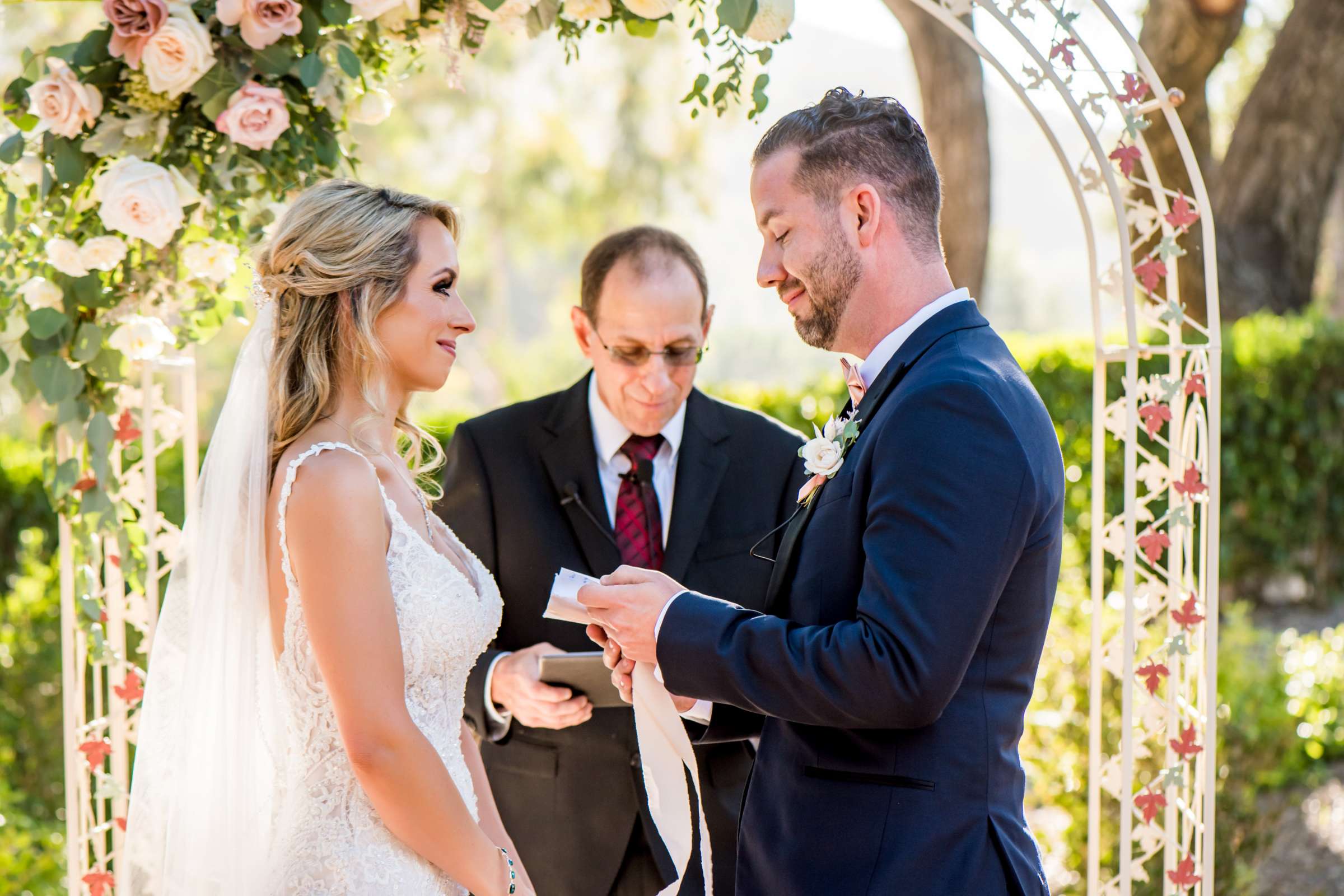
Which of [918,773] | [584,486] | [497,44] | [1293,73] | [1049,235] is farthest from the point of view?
[1049,235]

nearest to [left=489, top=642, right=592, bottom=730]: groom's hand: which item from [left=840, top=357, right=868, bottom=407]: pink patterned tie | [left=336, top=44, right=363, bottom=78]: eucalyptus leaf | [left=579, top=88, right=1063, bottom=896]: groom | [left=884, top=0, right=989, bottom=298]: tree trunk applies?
[left=579, top=88, right=1063, bottom=896]: groom

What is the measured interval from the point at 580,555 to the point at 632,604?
120 cm

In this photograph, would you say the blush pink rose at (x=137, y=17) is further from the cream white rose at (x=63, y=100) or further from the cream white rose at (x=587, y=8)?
the cream white rose at (x=587, y=8)

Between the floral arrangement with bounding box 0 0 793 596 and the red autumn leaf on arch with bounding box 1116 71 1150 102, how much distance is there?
3.08 feet

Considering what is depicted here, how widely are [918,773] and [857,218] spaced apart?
3.16ft

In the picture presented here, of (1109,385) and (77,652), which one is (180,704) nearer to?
(77,652)

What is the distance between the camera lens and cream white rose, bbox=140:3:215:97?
2.95 metres

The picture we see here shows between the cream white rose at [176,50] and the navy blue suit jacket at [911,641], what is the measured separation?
1.90 meters

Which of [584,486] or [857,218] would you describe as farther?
[584,486]

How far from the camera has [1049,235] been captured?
3632 inches

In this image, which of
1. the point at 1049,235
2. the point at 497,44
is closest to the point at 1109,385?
the point at 497,44

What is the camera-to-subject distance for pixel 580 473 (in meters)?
3.42

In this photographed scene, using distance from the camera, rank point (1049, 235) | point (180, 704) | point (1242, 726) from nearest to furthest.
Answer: point (180, 704) < point (1242, 726) < point (1049, 235)

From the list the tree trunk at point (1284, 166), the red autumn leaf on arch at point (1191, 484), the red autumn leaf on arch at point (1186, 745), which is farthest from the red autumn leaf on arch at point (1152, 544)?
the tree trunk at point (1284, 166)
